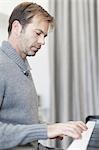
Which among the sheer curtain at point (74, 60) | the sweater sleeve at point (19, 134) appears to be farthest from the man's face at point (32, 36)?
the sheer curtain at point (74, 60)

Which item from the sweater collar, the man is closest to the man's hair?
the man

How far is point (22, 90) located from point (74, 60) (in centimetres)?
137

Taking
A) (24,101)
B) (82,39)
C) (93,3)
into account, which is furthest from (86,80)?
(24,101)

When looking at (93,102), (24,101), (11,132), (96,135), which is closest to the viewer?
(11,132)

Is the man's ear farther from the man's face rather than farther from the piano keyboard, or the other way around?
the piano keyboard

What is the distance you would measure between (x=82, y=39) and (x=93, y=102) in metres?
0.52

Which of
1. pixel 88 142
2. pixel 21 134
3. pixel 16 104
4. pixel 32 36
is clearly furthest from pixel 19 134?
pixel 32 36

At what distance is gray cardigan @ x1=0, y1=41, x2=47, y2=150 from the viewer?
0.94 metres

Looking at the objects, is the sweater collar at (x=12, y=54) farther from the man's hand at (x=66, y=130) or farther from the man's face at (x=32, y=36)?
the man's hand at (x=66, y=130)

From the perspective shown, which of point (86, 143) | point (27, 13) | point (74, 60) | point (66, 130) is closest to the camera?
point (66, 130)

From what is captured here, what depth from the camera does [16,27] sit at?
119cm

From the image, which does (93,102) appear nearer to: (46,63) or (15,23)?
(46,63)

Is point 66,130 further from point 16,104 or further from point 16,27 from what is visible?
point 16,27

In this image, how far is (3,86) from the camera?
1.01 metres
